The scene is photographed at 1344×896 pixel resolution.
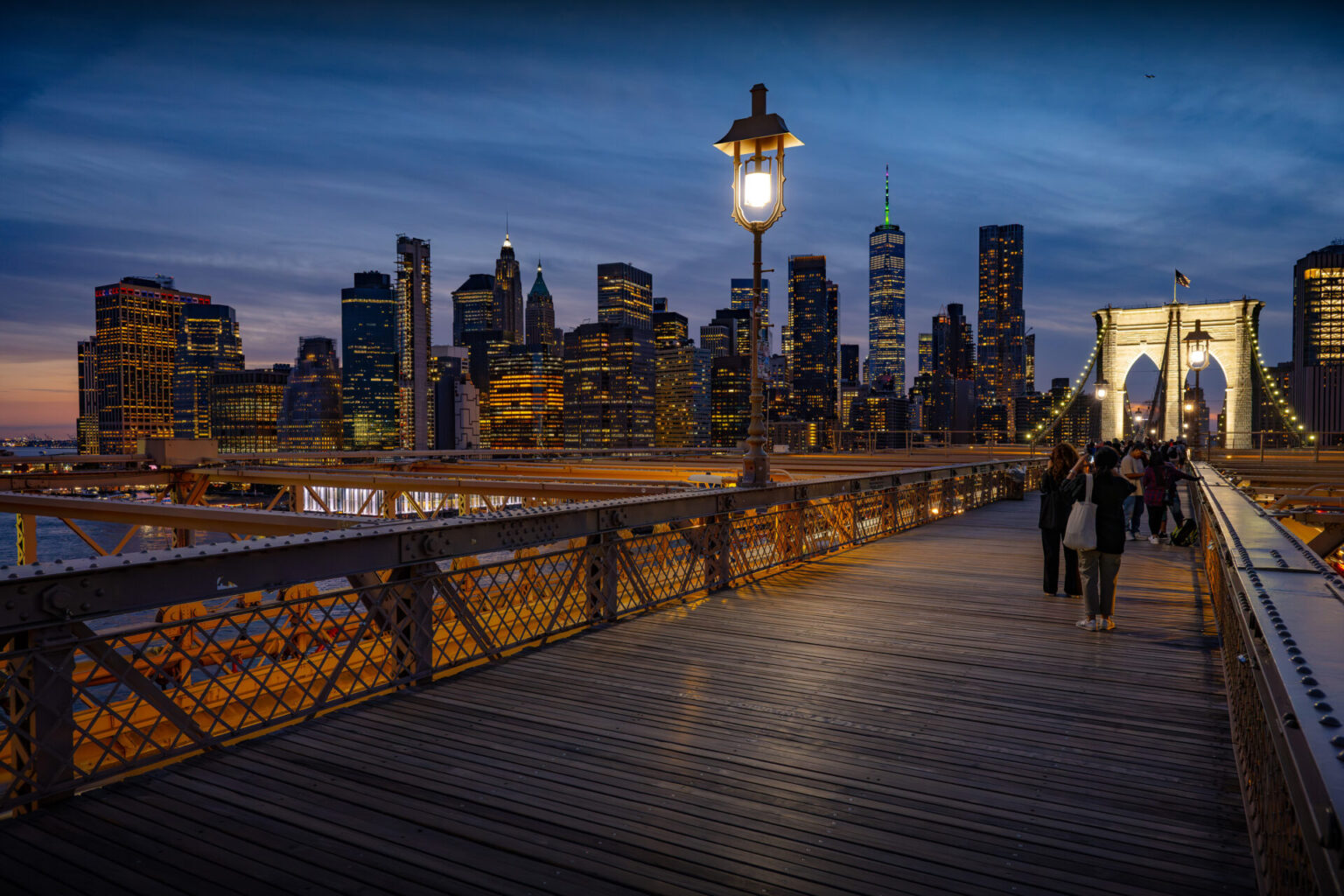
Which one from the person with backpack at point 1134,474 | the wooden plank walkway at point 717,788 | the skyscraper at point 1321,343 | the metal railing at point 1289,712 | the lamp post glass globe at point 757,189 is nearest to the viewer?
the metal railing at point 1289,712

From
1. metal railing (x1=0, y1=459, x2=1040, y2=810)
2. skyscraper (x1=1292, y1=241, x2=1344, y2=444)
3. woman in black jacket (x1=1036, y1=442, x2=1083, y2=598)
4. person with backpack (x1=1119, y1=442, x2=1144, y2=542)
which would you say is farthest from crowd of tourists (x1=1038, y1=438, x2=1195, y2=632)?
skyscraper (x1=1292, y1=241, x2=1344, y2=444)

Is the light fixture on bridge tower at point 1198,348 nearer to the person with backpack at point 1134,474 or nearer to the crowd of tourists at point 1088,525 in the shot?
the person with backpack at point 1134,474

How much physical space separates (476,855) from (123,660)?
2092mm

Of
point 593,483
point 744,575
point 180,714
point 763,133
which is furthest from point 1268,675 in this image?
point 593,483

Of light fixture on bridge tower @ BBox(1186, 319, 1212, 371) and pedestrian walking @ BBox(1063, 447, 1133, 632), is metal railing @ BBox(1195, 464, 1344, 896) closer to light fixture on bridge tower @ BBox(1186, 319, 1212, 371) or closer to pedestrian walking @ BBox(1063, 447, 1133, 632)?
pedestrian walking @ BBox(1063, 447, 1133, 632)

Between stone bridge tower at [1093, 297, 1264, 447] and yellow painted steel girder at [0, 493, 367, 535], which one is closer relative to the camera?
yellow painted steel girder at [0, 493, 367, 535]

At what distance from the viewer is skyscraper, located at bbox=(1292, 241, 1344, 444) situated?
111250 millimetres

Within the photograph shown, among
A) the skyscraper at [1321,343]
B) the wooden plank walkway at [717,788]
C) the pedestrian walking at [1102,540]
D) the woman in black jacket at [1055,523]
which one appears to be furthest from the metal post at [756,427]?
the skyscraper at [1321,343]

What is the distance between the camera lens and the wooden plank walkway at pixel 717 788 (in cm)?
347

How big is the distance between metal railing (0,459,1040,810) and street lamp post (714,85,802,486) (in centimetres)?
56

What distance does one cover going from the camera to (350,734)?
5086 mm

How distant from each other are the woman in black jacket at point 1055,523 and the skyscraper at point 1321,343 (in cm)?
11141

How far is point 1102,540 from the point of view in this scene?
7.72 m

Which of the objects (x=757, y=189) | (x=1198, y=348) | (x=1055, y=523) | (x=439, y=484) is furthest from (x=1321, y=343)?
(x=757, y=189)
